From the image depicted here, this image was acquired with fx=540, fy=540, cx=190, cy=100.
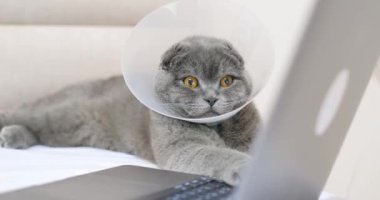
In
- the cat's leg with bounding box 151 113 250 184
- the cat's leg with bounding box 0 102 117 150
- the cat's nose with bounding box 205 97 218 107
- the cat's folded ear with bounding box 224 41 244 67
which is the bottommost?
the cat's leg with bounding box 0 102 117 150

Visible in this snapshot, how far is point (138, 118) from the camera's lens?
155 cm

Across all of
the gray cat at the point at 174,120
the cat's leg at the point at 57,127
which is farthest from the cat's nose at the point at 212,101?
the cat's leg at the point at 57,127

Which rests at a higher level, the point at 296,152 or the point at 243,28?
the point at 243,28

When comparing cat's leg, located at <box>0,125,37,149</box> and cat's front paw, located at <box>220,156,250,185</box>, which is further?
cat's leg, located at <box>0,125,37,149</box>

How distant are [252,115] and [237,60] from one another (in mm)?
178

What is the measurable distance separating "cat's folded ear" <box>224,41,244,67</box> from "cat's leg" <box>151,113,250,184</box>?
0.60ft

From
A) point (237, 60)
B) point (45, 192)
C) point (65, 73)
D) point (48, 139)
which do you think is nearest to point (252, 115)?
point (237, 60)

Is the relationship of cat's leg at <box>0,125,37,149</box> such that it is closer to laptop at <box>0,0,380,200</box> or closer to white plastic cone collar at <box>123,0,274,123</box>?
white plastic cone collar at <box>123,0,274,123</box>

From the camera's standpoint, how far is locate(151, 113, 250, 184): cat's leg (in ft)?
3.72

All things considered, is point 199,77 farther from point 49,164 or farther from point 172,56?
point 49,164

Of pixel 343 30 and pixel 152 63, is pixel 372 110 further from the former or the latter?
pixel 343 30

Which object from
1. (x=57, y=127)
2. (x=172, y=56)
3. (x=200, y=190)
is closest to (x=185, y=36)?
(x=172, y=56)

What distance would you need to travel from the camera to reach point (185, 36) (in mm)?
1429

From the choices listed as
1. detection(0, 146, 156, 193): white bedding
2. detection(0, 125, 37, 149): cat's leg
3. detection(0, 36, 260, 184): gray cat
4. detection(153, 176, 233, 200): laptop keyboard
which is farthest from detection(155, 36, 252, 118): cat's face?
detection(153, 176, 233, 200): laptop keyboard
